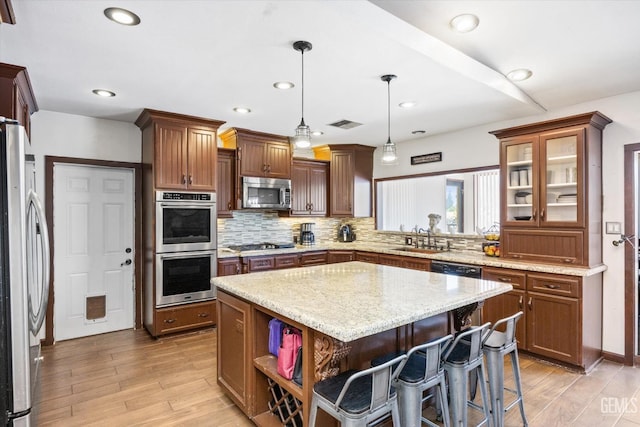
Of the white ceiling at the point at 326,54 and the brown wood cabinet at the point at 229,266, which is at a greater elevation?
the white ceiling at the point at 326,54

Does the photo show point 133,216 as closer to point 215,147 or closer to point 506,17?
point 215,147

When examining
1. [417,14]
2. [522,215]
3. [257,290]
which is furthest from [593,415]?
[417,14]

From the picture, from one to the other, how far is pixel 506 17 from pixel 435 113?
1824 mm

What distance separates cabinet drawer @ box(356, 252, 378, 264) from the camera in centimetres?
506

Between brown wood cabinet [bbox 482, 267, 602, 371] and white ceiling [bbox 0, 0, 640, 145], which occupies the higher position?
white ceiling [bbox 0, 0, 640, 145]

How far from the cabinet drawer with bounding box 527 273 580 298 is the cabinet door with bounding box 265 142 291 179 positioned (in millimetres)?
3311

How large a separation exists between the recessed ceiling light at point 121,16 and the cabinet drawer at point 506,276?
369 cm

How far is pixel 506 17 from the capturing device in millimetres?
2076

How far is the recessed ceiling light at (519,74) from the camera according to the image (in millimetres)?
2852

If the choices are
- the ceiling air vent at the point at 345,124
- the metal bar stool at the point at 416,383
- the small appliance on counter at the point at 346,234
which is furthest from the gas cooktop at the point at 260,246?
the metal bar stool at the point at 416,383

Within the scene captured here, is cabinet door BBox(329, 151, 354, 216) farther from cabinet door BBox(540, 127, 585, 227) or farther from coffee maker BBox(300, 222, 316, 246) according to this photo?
cabinet door BBox(540, 127, 585, 227)

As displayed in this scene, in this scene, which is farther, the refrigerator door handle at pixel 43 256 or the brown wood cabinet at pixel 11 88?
the brown wood cabinet at pixel 11 88

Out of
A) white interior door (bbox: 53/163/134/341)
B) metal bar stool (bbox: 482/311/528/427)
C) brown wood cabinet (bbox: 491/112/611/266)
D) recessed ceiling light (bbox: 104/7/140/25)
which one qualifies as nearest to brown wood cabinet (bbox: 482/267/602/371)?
brown wood cabinet (bbox: 491/112/611/266)

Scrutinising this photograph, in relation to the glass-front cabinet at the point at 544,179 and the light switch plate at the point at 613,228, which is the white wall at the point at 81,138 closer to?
the glass-front cabinet at the point at 544,179
